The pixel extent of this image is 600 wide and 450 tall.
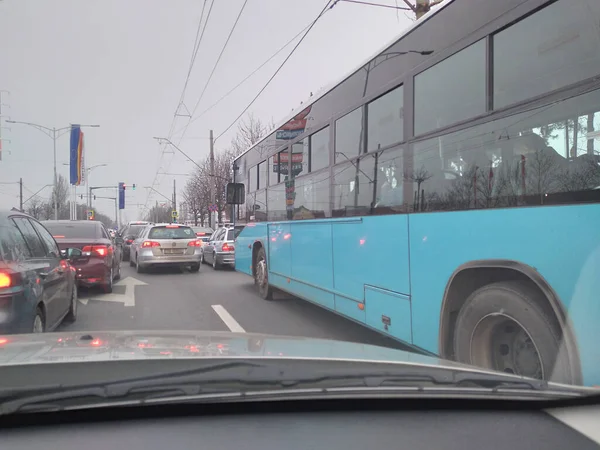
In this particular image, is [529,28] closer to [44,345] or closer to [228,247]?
[44,345]

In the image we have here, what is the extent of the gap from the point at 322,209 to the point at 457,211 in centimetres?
299

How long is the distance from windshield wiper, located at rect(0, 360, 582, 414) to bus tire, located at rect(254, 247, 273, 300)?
7358 mm

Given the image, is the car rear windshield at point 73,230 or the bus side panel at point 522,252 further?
the car rear windshield at point 73,230

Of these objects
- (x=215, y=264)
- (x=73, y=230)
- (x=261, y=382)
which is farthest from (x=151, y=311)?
(x=215, y=264)

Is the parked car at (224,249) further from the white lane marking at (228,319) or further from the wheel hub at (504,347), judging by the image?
the wheel hub at (504,347)

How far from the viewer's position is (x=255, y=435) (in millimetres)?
1737

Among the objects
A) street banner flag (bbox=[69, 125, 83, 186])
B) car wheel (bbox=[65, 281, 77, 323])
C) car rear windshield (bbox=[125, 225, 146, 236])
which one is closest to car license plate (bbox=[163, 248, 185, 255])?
car wheel (bbox=[65, 281, 77, 323])

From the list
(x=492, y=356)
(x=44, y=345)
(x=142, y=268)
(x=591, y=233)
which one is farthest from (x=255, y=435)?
(x=142, y=268)

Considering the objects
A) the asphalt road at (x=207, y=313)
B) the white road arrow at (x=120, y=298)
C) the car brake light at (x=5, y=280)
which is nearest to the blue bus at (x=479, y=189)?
the asphalt road at (x=207, y=313)

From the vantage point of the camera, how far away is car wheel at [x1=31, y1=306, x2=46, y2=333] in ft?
15.1

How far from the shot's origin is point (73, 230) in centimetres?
982

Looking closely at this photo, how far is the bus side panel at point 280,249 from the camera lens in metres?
8.09

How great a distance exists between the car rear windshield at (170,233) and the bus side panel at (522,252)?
11807 millimetres

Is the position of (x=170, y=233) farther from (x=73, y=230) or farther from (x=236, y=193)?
(x=73, y=230)
